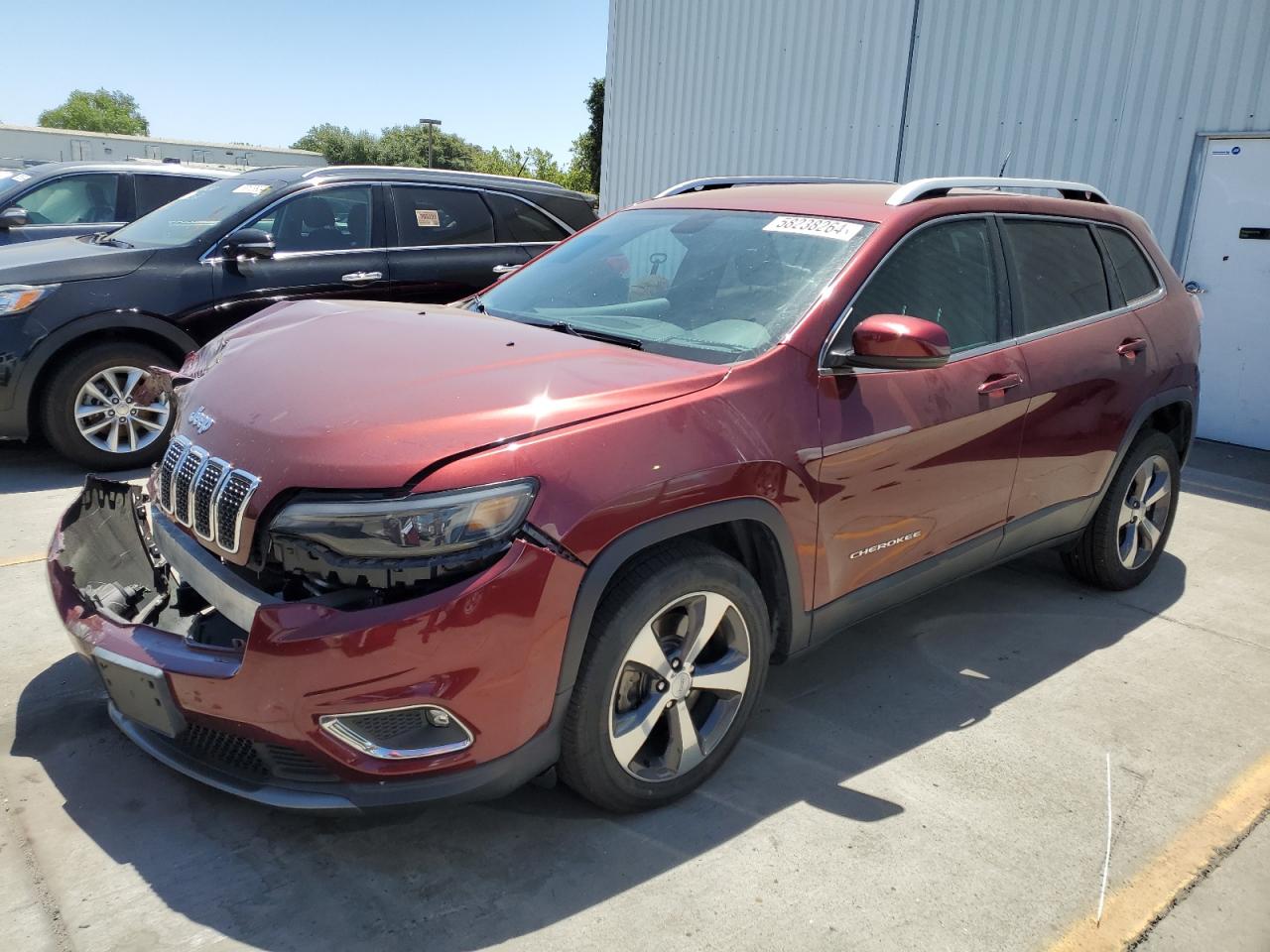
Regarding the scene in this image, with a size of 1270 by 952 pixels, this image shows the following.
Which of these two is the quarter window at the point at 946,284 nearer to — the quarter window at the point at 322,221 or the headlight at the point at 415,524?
the headlight at the point at 415,524

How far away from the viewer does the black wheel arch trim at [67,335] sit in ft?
17.8

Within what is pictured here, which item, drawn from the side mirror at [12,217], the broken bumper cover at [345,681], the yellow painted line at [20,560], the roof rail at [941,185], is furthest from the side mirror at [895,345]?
the side mirror at [12,217]

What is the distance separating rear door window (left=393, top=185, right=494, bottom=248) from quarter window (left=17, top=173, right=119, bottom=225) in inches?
143

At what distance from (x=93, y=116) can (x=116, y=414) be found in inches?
4361

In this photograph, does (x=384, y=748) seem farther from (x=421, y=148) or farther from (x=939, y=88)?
(x=421, y=148)

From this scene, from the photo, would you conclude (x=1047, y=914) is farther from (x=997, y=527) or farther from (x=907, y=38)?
(x=907, y=38)

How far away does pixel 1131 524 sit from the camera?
183 inches

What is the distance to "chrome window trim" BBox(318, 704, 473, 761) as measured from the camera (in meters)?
2.28

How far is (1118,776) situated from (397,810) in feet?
7.52

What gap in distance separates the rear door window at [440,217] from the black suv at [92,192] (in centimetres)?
281

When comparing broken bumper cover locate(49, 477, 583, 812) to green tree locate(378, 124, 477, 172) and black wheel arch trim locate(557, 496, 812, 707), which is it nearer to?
black wheel arch trim locate(557, 496, 812, 707)

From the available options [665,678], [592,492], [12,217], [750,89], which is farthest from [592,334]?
[750,89]

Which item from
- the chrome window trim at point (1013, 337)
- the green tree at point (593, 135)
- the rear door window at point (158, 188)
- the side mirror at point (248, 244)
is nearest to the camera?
the chrome window trim at point (1013, 337)

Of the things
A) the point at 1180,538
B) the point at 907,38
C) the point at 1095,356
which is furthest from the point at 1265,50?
the point at 1095,356
